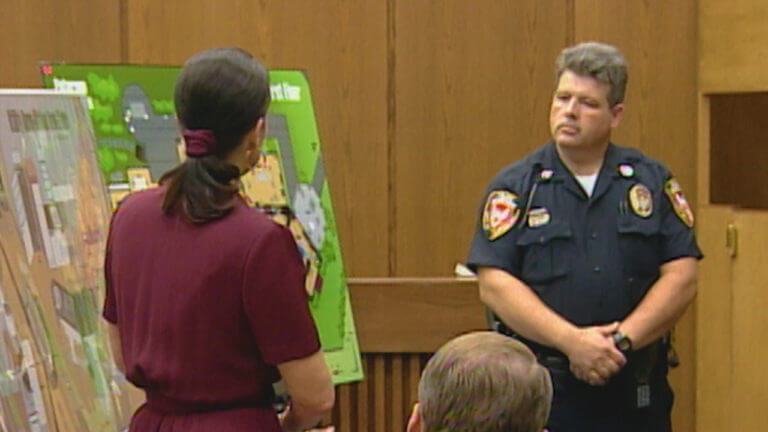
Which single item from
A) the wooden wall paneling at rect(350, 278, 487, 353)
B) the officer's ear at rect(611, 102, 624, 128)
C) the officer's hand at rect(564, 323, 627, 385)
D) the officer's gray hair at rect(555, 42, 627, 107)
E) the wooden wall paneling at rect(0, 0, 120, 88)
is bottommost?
the wooden wall paneling at rect(350, 278, 487, 353)

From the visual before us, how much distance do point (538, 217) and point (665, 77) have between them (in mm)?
1820

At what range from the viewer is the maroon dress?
7.35 ft

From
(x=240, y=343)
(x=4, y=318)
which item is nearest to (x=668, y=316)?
(x=240, y=343)

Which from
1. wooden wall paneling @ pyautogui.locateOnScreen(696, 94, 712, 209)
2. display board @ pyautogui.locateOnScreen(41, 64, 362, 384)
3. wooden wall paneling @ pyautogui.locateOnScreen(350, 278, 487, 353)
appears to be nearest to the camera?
display board @ pyautogui.locateOnScreen(41, 64, 362, 384)

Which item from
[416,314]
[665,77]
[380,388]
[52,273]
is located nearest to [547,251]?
[52,273]

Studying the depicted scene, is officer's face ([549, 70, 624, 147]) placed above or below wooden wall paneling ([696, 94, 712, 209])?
above

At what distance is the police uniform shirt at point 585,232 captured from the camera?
10.6ft

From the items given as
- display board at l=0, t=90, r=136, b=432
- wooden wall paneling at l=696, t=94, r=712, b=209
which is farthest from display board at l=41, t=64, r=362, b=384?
wooden wall paneling at l=696, t=94, r=712, b=209

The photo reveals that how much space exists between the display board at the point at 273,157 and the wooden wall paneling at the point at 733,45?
1574 millimetres

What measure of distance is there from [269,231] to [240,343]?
21 cm

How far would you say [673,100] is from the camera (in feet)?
16.1

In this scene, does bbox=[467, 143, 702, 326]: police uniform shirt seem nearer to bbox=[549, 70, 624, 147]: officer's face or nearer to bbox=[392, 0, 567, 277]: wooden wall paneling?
bbox=[549, 70, 624, 147]: officer's face

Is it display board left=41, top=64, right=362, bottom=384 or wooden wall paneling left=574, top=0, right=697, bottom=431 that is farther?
wooden wall paneling left=574, top=0, right=697, bottom=431

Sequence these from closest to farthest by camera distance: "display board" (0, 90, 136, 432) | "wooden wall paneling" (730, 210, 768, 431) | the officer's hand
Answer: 1. "display board" (0, 90, 136, 432)
2. the officer's hand
3. "wooden wall paneling" (730, 210, 768, 431)
